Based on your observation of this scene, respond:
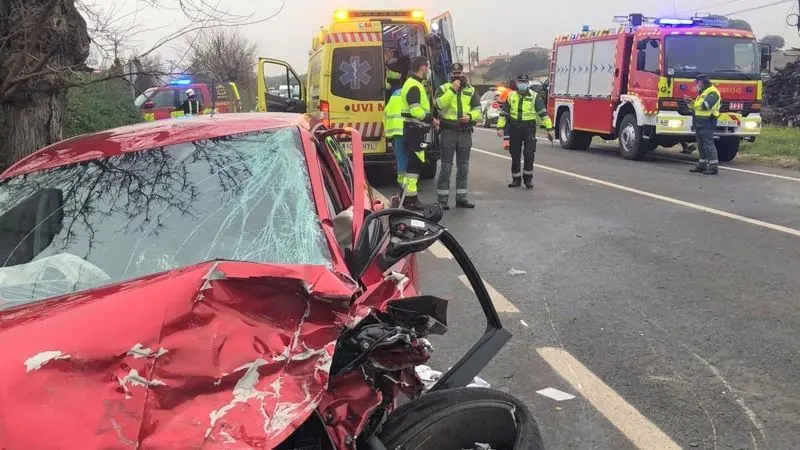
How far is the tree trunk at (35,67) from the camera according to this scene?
5559 millimetres

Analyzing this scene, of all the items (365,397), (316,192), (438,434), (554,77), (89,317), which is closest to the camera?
Result: (89,317)

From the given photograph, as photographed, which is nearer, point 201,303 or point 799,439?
point 201,303

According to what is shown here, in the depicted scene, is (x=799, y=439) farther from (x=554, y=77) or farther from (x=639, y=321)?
(x=554, y=77)

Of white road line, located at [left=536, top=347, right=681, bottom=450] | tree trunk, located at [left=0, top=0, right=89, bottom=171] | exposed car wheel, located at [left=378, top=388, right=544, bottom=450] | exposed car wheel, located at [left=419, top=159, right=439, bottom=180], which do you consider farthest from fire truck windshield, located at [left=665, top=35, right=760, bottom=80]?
exposed car wheel, located at [left=378, top=388, right=544, bottom=450]

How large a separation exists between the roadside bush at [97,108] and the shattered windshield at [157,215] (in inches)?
316

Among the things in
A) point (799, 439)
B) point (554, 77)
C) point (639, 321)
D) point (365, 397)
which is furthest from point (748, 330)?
point (554, 77)

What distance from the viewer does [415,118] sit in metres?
9.43

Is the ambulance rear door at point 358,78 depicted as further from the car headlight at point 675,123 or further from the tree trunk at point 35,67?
the car headlight at point 675,123

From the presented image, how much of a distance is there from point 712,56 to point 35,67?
43.9 feet

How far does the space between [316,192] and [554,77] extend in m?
18.2

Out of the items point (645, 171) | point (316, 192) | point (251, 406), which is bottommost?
point (645, 171)

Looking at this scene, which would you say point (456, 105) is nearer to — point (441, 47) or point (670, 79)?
point (441, 47)

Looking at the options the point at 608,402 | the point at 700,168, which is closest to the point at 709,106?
the point at 700,168

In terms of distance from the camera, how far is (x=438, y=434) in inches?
92.4
